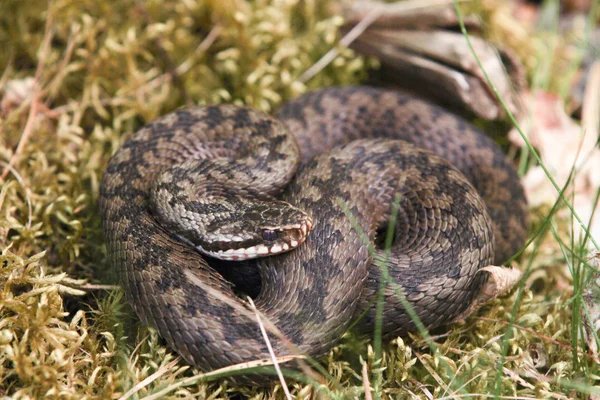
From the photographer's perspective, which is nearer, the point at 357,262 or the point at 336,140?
the point at 357,262

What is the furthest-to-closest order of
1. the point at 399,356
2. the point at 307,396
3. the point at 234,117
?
the point at 234,117 → the point at 399,356 → the point at 307,396

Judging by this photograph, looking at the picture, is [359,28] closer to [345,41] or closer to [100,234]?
[345,41]

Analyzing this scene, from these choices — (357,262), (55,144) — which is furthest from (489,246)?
(55,144)

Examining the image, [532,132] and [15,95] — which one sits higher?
[532,132]

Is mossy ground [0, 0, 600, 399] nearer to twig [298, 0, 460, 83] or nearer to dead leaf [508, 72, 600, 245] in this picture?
twig [298, 0, 460, 83]

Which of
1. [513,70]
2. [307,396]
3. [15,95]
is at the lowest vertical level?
[307,396]

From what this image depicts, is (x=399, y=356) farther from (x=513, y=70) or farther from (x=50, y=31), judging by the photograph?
(x=50, y=31)

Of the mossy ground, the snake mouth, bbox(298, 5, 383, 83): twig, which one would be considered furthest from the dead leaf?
the snake mouth
